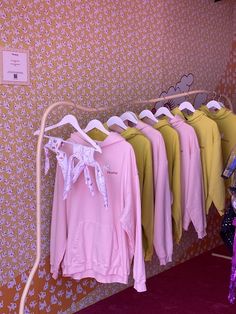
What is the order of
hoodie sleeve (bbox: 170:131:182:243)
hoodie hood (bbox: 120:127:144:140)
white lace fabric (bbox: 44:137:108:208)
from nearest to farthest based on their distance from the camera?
white lace fabric (bbox: 44:137:108:208), hoodie hood (bbox: 120:127:144:140), hoodie sleeve (bbox: 170:131:182:243)

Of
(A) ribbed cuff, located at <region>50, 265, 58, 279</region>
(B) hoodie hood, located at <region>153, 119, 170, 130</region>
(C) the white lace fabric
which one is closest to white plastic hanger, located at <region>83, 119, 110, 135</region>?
(C) the white lace fabric

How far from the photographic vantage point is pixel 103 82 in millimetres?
2867

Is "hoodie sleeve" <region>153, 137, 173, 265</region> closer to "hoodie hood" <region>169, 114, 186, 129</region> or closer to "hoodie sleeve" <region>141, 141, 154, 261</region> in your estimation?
"hoodie sleeve" <region>141, 141, 154, 261</region>

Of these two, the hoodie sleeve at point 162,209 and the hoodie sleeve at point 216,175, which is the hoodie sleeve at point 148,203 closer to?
the hoodie sleeve at point 162,209

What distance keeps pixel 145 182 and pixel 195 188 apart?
1.48ft

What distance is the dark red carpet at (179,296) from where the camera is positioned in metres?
2.85

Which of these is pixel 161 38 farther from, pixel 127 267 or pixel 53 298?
pixel 53 298

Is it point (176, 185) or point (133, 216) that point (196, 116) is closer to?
point (176, 185)

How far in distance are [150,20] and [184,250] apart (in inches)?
76.1

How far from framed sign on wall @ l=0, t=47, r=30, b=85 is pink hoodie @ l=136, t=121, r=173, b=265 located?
2.73 ft

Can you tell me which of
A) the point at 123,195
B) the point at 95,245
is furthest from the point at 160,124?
the point at 95,245

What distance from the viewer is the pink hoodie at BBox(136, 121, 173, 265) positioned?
2.53m

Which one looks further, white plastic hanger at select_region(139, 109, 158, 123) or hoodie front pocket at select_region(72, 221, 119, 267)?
white plastic hanger at select_region(139, 109, 158, 123)

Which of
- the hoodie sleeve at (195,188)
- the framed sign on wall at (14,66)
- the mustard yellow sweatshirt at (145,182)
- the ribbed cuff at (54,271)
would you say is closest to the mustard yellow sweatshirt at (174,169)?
the hoodie sleeve at (195,188)
